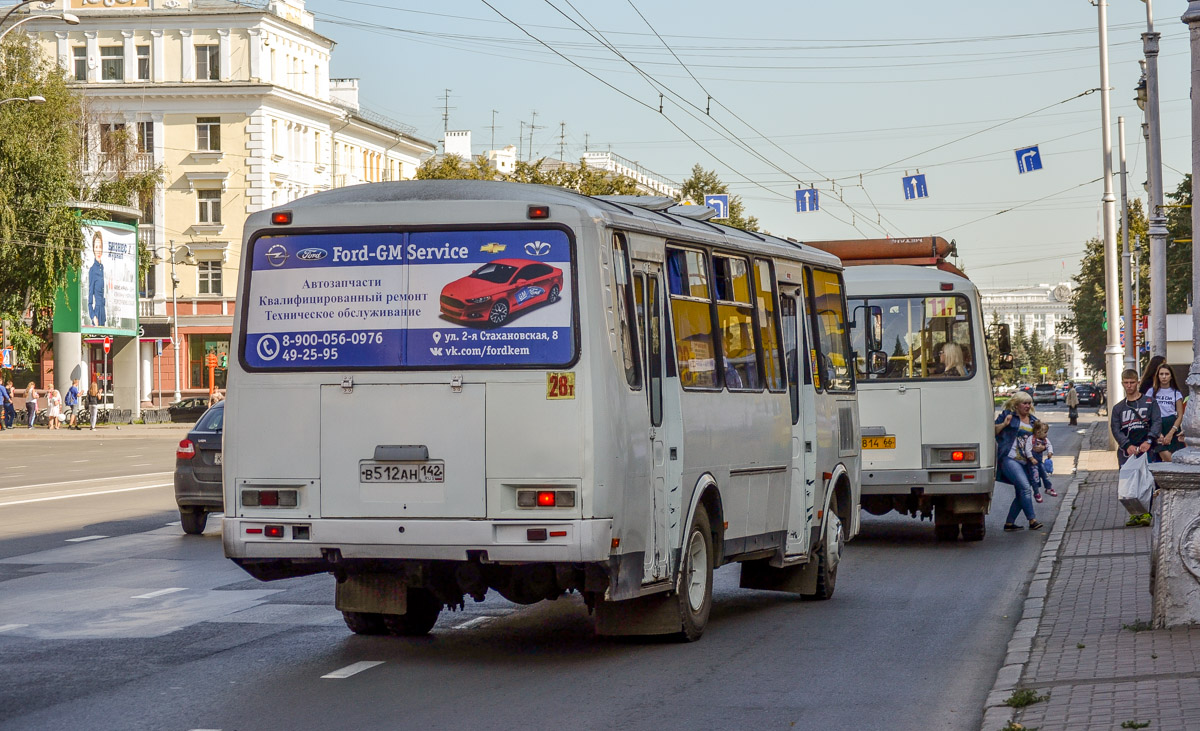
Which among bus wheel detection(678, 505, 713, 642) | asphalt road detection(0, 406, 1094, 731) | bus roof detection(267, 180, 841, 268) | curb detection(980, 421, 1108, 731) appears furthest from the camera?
bus wheel detection(678, 505, 713, 642)

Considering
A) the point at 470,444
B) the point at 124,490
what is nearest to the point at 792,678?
the point at 470,444

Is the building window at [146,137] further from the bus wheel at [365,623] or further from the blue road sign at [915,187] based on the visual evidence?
the bus wheel at [365,623]

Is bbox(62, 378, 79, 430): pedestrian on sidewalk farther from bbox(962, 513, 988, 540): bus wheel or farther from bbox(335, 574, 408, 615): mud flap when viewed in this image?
bbox(335, 574, 408, 615): mud flap

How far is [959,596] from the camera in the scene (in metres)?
12.7

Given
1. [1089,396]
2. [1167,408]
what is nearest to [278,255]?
[1167,408]

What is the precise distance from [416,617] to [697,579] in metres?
1.81

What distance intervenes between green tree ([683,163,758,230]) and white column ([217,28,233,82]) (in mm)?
21800

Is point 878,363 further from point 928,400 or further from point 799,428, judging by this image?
point 799,428

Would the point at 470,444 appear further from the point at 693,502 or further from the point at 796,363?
the point at 796,363

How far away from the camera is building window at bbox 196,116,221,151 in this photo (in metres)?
74.2

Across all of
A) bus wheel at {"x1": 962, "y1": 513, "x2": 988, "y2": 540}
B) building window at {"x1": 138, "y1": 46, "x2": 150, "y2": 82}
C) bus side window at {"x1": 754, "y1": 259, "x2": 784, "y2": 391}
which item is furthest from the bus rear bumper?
building window at {"x1": 138, "y1": 46, "x2": 150, "y2": 82}

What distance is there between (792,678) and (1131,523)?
10420mm

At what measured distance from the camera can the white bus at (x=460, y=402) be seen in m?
8.59

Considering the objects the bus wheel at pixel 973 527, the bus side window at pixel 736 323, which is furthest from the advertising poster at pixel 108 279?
the bus side window at pixel 736 323
